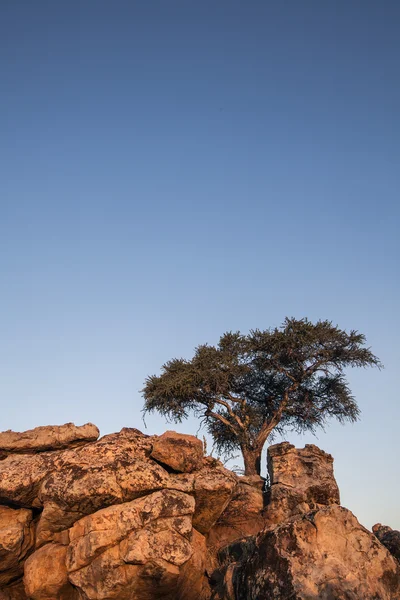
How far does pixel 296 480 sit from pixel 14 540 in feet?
38.5

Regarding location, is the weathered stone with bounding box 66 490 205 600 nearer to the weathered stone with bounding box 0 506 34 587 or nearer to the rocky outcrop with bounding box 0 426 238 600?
the rocky outcrop with bounding box 0 426 238 600

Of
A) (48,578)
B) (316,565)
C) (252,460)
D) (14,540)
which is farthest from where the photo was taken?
(252,460)

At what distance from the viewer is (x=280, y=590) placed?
505 inches

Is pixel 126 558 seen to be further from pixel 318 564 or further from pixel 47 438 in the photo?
pixel 47 438

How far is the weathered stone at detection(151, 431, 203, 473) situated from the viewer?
18062 millimetres

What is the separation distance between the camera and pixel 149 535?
50.7 ft

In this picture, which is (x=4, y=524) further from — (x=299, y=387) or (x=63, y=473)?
(x=299, y=387)

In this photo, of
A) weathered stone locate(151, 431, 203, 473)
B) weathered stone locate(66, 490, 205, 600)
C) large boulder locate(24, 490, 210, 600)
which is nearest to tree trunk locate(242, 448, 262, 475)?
weathered stone locate(151, 431, 203, 473)

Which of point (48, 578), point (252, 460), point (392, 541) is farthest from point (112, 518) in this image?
point (252, 460)

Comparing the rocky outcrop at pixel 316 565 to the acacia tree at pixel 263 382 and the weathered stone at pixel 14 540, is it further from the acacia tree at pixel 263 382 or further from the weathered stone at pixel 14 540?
the acacia tree at pixel 263 382

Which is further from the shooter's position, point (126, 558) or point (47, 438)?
point (47, 438)

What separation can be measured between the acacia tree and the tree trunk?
106 cm

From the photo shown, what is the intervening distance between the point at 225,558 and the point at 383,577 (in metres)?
5.94

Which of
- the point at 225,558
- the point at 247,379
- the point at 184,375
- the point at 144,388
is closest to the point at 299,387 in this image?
the point at 247,379
